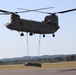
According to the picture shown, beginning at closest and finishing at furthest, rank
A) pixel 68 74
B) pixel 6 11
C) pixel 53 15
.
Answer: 1. pixel 68 74
2. pixel 6 11
3. pixel 53 15

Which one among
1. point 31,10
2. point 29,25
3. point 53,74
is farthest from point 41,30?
point 53,74

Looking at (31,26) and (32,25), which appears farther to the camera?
(32,25)

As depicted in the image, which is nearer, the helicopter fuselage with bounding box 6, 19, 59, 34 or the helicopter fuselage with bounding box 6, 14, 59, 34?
the helicopter fuselage with bounding box 6, 14, 59, 34

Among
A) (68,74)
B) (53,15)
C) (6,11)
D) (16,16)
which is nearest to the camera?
(68,74)

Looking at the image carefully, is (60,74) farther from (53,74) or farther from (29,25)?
(29,25)

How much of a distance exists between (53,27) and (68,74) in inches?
914

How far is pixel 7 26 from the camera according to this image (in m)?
59.9

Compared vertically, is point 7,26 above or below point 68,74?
above

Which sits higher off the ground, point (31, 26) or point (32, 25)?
point (32, 25)

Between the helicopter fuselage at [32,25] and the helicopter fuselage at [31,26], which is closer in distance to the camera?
the helicopter fuselage at [32,25]

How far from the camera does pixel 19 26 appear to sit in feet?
198

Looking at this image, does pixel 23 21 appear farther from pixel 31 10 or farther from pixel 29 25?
pixel 31 10

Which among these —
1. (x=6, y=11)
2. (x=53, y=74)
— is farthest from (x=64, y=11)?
(x=53, y=74)

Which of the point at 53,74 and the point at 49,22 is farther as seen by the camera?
the point at 49,22
